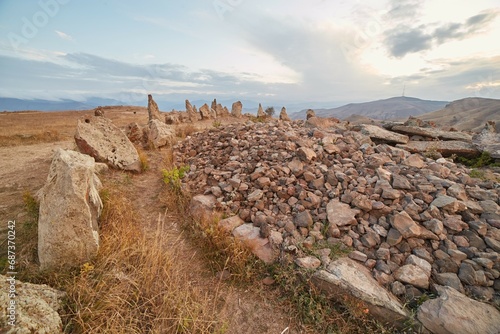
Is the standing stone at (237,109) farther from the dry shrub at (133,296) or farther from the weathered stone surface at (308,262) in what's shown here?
the weathered stone surface at (308,262)

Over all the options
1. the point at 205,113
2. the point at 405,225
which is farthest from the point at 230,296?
the point at 205,113

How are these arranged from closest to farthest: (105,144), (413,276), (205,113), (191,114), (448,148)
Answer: (413,276)
(448,148)
(105,144)
(205,113)
(191,114)

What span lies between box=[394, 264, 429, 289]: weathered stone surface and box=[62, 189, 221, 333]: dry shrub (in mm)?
2519

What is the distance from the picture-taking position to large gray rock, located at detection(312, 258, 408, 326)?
2986mm

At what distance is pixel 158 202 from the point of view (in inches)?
219

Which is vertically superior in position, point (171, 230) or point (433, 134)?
point (433, 134)

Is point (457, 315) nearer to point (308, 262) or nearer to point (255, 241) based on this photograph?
point (308, 262)

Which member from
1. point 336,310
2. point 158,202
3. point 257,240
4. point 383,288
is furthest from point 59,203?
point 383,288

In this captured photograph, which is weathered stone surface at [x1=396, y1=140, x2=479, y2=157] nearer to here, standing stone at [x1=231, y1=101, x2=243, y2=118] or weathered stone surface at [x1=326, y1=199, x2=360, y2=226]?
weathered stone surface at [x1=326, y1=199, x2=360, y2=226]

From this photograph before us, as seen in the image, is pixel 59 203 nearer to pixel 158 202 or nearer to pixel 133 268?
pixel 133 268

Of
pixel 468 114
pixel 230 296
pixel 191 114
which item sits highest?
pixel 468 114

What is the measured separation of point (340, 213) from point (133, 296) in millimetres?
3342

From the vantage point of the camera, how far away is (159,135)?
944 centimetres

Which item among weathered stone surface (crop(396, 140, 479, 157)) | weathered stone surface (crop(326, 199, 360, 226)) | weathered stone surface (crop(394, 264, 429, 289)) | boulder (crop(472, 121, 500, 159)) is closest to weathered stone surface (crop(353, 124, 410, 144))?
weathered stone surface (crop(396, 140, 479, 157))
